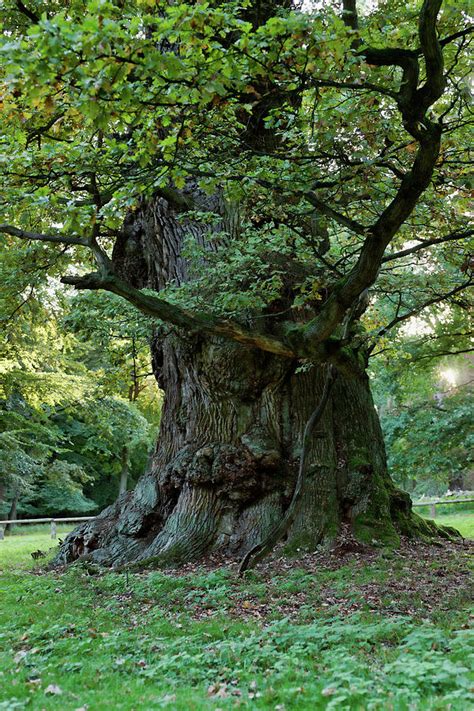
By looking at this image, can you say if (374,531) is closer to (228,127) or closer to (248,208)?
(248,208)

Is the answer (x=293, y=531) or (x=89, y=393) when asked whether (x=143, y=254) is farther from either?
(x=89, y=393)

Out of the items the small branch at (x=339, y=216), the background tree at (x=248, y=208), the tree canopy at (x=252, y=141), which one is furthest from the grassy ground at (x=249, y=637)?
the small branch at (x=339, y=216)

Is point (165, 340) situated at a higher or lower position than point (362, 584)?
higher

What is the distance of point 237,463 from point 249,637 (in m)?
4.12

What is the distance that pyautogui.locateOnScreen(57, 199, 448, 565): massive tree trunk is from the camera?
909 centimetres

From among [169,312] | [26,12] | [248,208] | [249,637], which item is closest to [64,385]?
[169,312]

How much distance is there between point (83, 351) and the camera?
2152 centimetres

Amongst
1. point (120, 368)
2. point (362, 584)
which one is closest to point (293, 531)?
point (362, 584)

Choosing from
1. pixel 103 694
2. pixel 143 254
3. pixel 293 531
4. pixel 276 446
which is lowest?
pixel 103 694

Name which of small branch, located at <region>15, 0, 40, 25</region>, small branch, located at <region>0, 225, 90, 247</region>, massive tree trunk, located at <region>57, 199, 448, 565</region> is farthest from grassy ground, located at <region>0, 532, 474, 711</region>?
small branch, located at <region>15, 0, 40, 25</region>

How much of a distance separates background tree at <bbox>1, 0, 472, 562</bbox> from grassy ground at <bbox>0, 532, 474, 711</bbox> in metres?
1.14

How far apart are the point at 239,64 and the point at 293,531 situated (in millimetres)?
6284

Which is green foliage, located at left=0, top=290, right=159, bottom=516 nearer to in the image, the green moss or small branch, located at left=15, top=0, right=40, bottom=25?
small branch, located at left=15, top=0, right=40, bottom=25

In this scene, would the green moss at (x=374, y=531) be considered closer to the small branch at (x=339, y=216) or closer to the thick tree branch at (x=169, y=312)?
the thick tree branch at (x=169, y=312)
